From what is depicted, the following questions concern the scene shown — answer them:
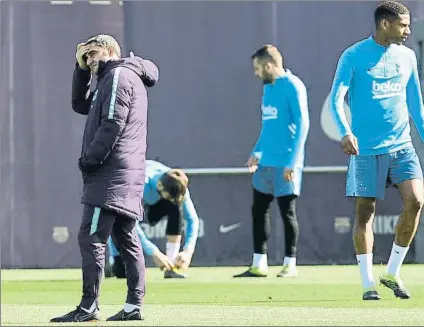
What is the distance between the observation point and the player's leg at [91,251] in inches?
277

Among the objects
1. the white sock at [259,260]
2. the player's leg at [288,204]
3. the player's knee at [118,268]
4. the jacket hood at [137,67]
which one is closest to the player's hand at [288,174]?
the player's leg at [288,204]

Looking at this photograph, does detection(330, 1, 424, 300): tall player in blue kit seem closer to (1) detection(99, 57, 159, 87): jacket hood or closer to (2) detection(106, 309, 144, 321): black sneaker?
(1) detection(99, 57, 159, 87): jacket hood

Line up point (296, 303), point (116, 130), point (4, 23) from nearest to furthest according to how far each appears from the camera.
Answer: point (116, 130)
point (296, 303)
point (4, 23)

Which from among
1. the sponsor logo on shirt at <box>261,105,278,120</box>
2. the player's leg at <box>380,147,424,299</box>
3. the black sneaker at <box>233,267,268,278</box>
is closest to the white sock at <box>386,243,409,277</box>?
the player's leg at <box>380,147,424,299</box>

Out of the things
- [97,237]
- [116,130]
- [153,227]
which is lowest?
[153,227]

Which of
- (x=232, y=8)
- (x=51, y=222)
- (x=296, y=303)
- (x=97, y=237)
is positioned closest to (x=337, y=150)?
(x=232, y=8)

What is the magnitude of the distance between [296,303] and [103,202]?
2.03m

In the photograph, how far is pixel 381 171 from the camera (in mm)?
8734

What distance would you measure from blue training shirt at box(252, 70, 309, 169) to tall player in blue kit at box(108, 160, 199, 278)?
0.85 meters

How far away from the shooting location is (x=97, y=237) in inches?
278

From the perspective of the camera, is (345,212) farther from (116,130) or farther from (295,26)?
(116,130)

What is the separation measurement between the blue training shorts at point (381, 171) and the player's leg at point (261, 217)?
2905 mm

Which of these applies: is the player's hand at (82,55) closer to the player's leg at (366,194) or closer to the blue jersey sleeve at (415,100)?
the player's leg at (366,194)

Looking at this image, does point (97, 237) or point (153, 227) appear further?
point (153, 227)
